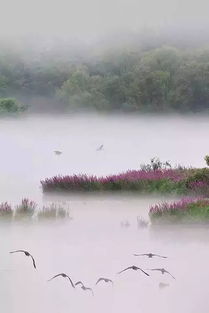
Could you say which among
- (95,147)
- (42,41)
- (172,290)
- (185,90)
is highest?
(42,41)

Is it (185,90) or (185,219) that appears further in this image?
(185,90)

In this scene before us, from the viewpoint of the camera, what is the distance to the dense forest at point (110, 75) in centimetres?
380

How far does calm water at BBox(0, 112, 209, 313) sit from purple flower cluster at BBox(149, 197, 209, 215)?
64mm

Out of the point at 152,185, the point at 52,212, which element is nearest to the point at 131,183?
the point at 152,185

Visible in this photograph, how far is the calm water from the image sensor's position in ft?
10.1

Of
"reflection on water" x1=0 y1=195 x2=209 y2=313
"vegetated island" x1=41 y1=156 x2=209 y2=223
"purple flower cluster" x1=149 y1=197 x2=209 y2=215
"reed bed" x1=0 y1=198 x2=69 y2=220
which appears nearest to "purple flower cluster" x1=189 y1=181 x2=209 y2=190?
"vegetated island" x1=41 y1=156 x2=209 y2=223

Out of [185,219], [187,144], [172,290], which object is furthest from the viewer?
[187,144]

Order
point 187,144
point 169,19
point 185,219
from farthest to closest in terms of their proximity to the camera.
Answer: point 187,144, point 169,19, point 185,219

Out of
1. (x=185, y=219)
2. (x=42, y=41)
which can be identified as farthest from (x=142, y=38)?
(x=185, y=219)

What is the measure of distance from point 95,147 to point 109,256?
2.84ft

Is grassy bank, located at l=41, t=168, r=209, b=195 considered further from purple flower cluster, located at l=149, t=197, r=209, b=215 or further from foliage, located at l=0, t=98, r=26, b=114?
foliage, located at l=0, t=98, r=26, b=114

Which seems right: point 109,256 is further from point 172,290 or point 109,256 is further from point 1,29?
point 1,29

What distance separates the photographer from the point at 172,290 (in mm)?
3109

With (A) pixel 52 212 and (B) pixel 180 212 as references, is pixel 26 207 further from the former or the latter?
(B) pixel 180 212
